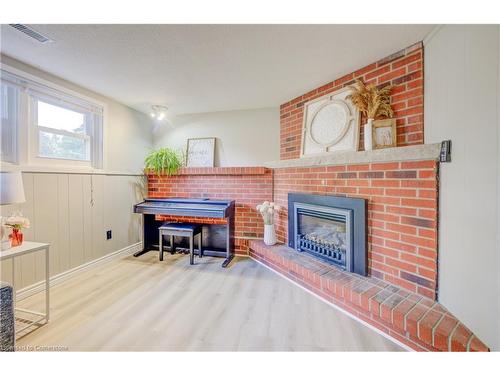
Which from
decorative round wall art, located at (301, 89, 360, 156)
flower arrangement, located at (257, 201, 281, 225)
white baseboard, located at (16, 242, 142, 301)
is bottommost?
white baseboard, located at (16, 242, 142, 301)

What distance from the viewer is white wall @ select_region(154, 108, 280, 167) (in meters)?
3.03

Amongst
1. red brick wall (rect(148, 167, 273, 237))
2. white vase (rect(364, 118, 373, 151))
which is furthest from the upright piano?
white vase (rect(364, 118, 373, 151))

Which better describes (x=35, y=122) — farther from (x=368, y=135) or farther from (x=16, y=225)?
(x=368, y=135)

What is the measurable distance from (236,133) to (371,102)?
1.82 m

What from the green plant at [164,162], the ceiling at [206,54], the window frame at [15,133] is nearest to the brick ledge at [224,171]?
the green plant at [164,162]

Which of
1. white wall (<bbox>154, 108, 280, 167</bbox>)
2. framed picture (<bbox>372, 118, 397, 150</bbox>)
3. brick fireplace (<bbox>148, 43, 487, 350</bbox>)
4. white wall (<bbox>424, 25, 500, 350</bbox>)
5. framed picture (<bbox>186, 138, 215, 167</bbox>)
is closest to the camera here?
white wall (<bbox>424, 25, 500, 350</bbox>)

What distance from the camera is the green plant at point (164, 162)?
3123 millimetres

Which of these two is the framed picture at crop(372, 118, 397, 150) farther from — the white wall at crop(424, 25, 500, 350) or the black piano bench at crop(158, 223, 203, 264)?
the black piano bench at crop(158, 223, 203, 264)

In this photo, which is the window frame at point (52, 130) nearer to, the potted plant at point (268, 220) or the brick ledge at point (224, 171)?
the brick ledge at point (224, 171)

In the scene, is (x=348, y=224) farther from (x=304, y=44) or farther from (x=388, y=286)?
(x=304, y=44)

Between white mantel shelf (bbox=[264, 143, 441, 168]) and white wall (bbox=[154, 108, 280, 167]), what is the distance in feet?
2.58
